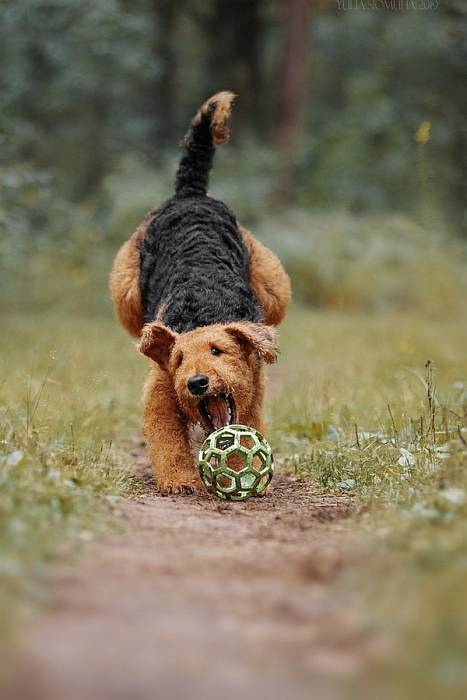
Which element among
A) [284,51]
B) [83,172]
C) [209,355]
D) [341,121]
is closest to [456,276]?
[284,51]

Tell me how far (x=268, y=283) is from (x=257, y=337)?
1.27m

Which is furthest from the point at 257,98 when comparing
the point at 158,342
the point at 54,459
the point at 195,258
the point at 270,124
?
the point at 54,459

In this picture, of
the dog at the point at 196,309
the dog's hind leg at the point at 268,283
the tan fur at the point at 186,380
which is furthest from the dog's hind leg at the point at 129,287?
the tan fur at the point at 186,380

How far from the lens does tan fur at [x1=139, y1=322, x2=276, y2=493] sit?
13.1 feet

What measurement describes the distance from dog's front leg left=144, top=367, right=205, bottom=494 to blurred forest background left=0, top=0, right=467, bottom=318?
5806 millimetres

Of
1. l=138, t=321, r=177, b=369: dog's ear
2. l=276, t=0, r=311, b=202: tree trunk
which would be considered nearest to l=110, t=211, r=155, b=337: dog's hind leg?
l=138, t=321, r=177, b=369: dog's ear

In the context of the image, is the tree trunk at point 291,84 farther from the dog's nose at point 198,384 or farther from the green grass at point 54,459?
the dog's nose at point 198,384

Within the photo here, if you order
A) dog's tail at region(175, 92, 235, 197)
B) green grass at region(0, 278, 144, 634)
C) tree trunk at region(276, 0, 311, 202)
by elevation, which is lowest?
green grass at region(0, 278, 144, 634)

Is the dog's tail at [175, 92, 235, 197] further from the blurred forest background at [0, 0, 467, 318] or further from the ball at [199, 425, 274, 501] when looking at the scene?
the blurred forest background at [0, 0, 467, 318]

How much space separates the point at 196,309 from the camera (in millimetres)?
4461

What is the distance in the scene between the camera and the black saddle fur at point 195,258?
14.7 feet

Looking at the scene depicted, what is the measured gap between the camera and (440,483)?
3.20 m

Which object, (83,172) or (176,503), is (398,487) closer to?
(176,503)

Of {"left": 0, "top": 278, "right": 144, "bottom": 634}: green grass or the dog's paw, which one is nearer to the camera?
{"left": 0, "top": 278, "right": 144, "bottom": 634}: green grass
